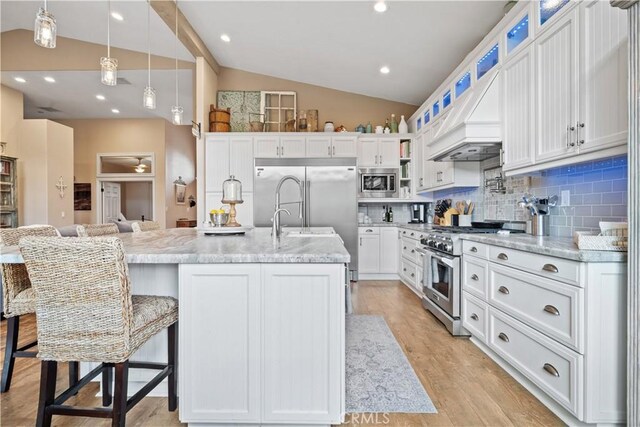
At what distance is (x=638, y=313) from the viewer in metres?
1.41

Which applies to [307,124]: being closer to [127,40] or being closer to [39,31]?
[127,40]

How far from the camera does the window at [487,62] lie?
3040 mm

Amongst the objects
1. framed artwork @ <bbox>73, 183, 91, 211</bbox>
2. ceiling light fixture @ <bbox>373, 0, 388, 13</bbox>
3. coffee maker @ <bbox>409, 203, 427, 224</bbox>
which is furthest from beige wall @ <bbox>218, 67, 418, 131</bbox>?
framed artwork @ <bbox>73, 183, 91, 211</bbox>

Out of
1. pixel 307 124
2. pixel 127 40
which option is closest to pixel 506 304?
pixel 307 124

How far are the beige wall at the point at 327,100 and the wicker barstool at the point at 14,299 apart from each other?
173 inches

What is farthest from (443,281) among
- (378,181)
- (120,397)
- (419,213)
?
(120,397)

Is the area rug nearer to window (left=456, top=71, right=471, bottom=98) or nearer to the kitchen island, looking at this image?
the kitchen island

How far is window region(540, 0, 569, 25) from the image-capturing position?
216 centimetres

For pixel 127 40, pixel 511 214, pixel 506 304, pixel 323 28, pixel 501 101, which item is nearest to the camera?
pixel 506 304

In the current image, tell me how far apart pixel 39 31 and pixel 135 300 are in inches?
64.5

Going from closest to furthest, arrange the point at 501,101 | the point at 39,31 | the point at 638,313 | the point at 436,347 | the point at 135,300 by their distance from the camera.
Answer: the point at 638,313 → the point at 135,300 → the point at 39,31 → the point at 436,347 → the point at 501,101

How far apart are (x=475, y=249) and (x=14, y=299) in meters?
3.14

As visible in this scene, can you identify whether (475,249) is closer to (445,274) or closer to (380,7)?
(445,274)

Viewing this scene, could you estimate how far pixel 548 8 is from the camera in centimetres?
227
